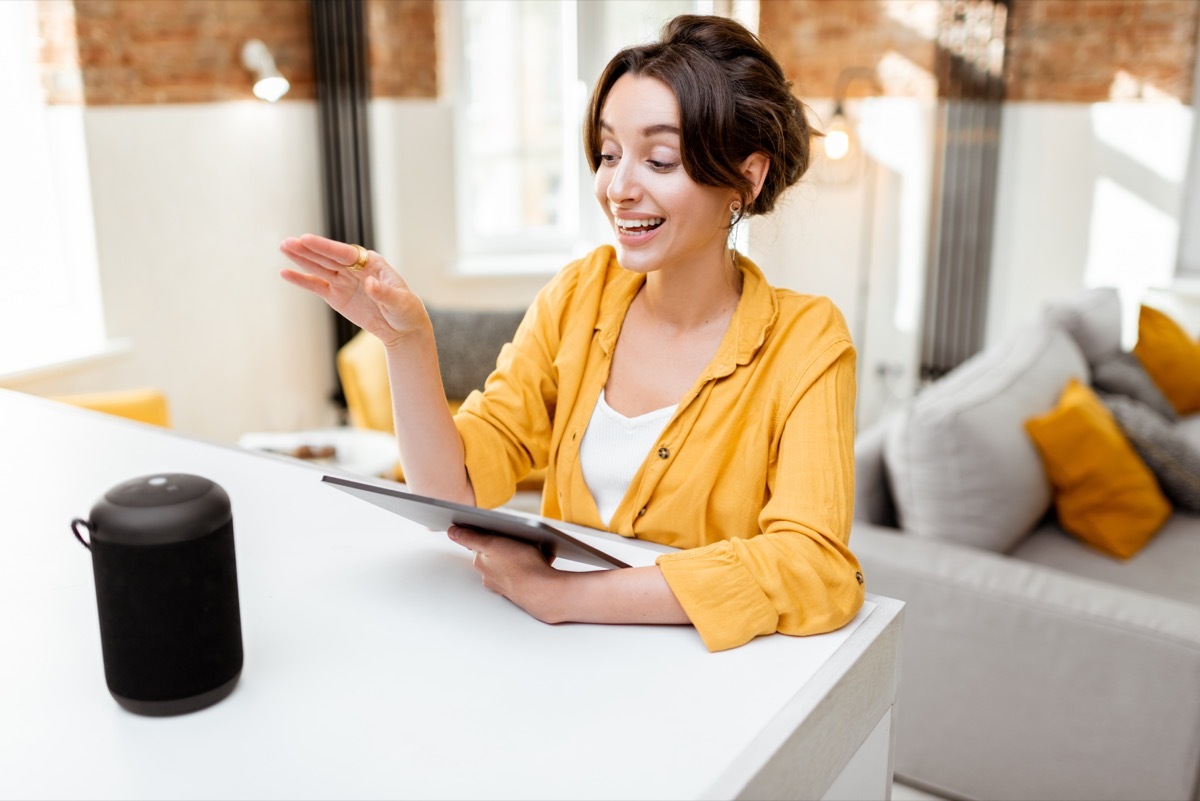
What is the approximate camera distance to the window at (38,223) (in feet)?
10.8

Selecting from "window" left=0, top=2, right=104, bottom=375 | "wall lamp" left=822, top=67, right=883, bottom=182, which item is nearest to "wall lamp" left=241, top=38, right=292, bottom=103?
"window" left=0, top=2, right=104, bottom=375

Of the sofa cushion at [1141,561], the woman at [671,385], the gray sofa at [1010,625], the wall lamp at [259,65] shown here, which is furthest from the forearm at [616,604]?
the wall lamp at [259,65]

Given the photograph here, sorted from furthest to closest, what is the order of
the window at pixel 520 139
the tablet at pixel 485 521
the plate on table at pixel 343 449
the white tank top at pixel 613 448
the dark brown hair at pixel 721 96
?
the window at pixel 520 139
the plate on table at pixel 343 449
the white tank top at pixel 613 448
the dark brown hair at pixel 721 96
the tablet at pixel 485 521

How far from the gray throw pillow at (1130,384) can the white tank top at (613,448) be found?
244cm

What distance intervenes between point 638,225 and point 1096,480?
5.56ft

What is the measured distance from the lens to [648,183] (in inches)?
45.3

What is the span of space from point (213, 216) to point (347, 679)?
336cm

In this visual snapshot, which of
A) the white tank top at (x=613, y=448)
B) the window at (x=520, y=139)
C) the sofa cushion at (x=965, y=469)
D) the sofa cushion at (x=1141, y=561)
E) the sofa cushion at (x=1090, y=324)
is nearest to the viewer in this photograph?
the white tank top at (x=613, y=448)

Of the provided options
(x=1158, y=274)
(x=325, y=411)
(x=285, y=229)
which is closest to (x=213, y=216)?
(x=285, y=229)

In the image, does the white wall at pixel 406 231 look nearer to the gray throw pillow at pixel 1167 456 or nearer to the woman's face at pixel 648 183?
the gray throw pillow at pixel 1167 456

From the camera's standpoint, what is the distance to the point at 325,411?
14.9 feet

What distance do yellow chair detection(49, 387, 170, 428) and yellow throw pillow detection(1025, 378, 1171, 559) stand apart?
7.64 feet

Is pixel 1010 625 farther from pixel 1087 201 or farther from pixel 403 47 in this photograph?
pixel 403 47

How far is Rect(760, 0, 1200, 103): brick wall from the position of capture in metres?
4.05
